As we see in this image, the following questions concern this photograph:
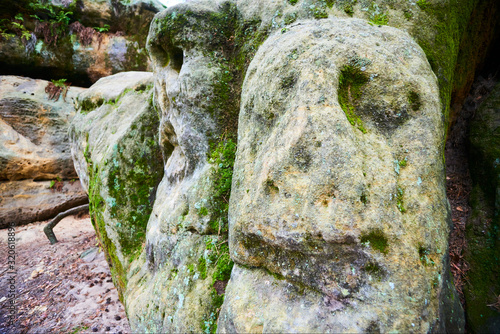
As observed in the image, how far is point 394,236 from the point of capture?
1886 mm

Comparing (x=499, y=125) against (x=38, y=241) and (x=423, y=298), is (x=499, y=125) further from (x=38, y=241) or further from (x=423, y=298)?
(x=38, y=241)

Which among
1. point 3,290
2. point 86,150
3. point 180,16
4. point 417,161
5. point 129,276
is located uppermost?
point 180,16

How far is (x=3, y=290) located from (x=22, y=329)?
1709mm

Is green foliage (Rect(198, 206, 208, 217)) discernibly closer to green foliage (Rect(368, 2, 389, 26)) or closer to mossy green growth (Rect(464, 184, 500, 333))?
green foliage (Rect(368, 2, 389, 26))

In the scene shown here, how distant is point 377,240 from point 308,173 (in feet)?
2.23

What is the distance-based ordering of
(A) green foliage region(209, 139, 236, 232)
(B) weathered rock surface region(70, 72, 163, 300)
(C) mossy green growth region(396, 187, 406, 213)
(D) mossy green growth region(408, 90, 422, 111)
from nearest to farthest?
(C) mossy green growth region(396, 187, 406, 213) → (D) mossy green growth region(408, 90, 422, 111) → (A) green foliage region(209, 139, 236, 232) → (B) weathered rock surface region(70, 72, 163, 300)

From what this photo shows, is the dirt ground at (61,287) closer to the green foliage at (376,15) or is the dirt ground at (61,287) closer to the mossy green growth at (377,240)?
the mossy green growth at (377,240)

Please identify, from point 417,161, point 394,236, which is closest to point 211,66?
point 417,161

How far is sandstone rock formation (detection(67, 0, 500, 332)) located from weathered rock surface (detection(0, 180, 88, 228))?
7.83 meters

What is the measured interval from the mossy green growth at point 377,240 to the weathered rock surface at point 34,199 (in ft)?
36.9

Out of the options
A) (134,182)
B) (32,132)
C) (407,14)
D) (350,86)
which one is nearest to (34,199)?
(32,132)

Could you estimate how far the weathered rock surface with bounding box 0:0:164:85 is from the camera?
10734 mm

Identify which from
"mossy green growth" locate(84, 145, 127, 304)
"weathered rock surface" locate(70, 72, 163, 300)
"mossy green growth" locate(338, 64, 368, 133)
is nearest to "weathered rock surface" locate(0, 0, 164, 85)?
"weathered rock surface" locate(70, 72, 163, 300)

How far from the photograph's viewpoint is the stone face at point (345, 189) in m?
1.85
